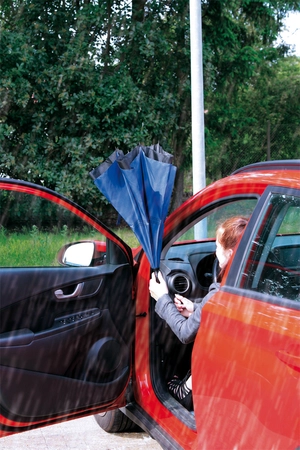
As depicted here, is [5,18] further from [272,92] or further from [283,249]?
[283,249]

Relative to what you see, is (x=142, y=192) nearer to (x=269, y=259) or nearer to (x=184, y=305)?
(x=184, y=305)

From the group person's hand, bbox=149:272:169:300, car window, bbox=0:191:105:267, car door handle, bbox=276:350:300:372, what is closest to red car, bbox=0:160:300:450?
car door handle, bbox=276:350:300:372

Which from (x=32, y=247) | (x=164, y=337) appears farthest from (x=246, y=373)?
(x=32, y=247)

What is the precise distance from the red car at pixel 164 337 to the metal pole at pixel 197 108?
3830 millimetres

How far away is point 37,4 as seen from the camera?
12625 mm

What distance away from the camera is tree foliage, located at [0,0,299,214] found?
1217cm

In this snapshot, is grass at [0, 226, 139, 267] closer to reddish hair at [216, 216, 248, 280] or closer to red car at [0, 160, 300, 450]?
red car at [0, 160, 300, 450]

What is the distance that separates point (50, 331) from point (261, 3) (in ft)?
46.9

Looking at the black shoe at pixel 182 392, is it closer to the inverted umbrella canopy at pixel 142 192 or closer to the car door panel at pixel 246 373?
the car door panel at pixel 246 373

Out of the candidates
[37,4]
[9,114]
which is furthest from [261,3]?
[9,114]

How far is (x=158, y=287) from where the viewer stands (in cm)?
299

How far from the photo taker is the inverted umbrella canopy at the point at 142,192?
9.75 ft

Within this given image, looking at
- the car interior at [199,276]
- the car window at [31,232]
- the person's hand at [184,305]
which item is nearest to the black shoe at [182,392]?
the car interior at [199,276]

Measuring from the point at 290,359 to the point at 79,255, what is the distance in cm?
162
